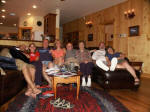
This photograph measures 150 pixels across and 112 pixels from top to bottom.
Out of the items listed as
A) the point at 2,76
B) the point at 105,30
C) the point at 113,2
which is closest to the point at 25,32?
the point at 105,30

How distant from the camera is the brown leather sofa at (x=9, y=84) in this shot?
215 cm

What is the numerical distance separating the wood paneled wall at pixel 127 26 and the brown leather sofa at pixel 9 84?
4334 millimetres

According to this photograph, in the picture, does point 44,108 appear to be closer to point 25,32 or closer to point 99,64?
point 99,64

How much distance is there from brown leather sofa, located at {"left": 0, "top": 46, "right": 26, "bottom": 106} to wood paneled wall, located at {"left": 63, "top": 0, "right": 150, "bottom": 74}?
433 centimetres

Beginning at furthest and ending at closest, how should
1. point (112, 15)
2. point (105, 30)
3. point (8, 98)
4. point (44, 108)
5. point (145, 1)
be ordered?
1. point (105, 30)
2. point (112, 15)
3. point (145, 1)
4. point (8, 98)
5. point (44, 108)

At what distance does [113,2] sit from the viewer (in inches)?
249

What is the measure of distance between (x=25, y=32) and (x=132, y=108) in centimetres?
941

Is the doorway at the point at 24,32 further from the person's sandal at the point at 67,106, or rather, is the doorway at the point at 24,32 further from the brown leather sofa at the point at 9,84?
the person's sandal at the point at 67,106

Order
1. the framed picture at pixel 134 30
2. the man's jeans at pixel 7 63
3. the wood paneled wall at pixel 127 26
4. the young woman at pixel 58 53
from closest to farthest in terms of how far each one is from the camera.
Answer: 1. the man's jeans at pixel 7 63
2. the young woman at pixel 58 53
3. the wood paneled wall at pixel 127 26
4. the framed picture at pixel 134 30

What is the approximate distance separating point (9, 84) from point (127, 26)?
5.11 meters

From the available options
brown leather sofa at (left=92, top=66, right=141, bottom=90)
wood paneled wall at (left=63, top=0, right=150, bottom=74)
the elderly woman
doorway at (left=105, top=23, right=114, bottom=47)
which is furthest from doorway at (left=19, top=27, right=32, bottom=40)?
brown leather sofa at (left=92, top=66, right=141, bottom=90)

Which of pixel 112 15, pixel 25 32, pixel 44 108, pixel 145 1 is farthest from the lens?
pixel 25 32

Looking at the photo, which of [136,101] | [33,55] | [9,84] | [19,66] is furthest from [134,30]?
[9,84]

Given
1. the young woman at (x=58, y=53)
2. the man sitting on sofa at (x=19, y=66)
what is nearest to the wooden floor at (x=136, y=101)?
the man sitting on sofa at (x=19, y=66)
